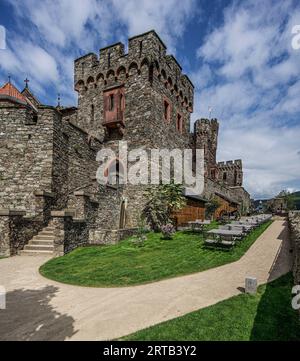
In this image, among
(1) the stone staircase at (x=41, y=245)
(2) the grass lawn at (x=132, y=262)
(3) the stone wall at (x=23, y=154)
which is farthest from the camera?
(3) the stone wall at (x=23, y=154)

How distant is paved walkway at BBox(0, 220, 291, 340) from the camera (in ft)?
14.4

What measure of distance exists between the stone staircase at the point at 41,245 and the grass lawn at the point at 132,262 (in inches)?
46.0

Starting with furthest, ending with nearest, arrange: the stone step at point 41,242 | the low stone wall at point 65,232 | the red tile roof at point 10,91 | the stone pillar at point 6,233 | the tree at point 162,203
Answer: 1. the red tile roof at point 10,91
2. the tree at point 162,203
3. the stone step at point 41,242
4. the low stone wall at point 65,232
5. the stone pillar at point 6,233

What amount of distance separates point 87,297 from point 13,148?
35.4 feet

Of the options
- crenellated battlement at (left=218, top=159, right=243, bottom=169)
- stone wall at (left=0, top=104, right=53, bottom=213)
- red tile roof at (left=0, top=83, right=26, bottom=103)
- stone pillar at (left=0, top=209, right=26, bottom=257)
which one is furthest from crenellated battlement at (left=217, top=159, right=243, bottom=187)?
stone pillar at (left=0, top=209, right=26, bottom=257)

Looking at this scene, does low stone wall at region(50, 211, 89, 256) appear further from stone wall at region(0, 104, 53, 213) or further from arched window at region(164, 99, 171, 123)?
arched window at region(164, 99, 171, 123)

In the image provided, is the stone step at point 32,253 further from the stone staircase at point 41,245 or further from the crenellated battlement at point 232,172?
the crenellated battlement at point 232,172

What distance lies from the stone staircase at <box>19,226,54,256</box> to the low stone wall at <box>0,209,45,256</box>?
0.26m

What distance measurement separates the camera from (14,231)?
10.3m

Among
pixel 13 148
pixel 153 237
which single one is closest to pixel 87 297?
pixel 153 237

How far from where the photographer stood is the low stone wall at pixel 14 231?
10000mm

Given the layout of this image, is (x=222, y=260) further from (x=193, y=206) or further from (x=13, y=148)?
(x=13, y=148)

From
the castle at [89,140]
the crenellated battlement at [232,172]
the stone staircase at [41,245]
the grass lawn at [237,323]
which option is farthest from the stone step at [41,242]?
the crenellated battlement at [232,172]

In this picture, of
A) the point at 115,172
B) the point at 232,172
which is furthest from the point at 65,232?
the point at 232,172
